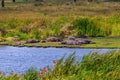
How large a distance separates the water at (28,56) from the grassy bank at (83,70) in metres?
11.8

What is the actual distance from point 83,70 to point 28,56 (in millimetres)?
21064

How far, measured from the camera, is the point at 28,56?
45.5 meters

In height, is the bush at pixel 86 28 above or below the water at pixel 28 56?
below

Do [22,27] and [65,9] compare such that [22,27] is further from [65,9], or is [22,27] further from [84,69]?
[84,69]

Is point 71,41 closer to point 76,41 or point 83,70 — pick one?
point 76,41

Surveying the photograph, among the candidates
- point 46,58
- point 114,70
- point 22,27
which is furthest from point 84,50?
point 114,70

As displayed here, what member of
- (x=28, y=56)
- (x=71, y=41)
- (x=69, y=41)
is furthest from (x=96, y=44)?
(x=28, y=56)

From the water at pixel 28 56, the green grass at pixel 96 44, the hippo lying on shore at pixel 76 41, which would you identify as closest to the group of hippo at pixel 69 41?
the hippo lying on shore at pixel 76 41

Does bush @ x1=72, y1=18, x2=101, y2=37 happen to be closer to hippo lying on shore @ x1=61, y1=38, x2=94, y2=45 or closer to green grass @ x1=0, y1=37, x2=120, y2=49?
green grass @ x1=0, y1=37, x2=120, y2=49

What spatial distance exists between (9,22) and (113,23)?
11.4 meters

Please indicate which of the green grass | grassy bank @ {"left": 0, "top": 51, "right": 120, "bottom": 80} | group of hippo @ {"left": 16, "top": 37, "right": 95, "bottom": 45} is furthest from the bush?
grassy bank @ {"left": 0, "top": 51, "right": 120, "bottom": 80}

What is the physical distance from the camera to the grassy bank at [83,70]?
78.1 ft

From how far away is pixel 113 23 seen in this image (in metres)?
62.2

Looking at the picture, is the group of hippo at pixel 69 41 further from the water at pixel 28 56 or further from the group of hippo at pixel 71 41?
the water at pixel 28 56
